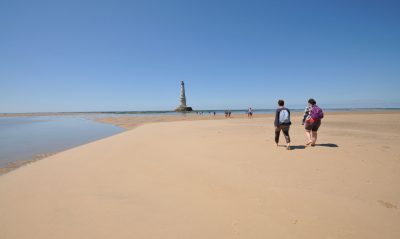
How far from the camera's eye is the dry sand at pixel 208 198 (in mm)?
2506

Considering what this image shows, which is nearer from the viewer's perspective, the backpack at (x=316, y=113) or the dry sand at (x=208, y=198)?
the dry sand at (x=208, y=198)

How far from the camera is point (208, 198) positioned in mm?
3373

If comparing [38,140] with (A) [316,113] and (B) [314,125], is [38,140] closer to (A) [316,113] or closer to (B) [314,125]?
(B) [314,125]

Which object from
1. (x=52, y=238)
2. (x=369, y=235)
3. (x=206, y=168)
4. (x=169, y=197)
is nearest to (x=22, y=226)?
(x=52, y=238)

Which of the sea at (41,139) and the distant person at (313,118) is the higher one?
the distant person at (313,118)

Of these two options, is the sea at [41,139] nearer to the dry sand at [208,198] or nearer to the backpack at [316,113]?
the dry sand at [208,198]

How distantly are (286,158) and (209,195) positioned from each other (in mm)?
3452

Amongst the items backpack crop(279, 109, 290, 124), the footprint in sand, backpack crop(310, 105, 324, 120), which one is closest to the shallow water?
backpack crop(279, 109, 290, 124)

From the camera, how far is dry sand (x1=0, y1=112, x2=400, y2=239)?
2506mm

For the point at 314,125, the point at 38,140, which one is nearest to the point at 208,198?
the point at 314,125

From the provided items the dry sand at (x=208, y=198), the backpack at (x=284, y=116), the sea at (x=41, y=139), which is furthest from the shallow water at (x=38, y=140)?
the backpack at (x=284, y=116)

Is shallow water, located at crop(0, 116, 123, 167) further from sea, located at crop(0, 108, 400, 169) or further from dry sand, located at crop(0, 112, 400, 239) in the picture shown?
dry sand, located at crop(0, 112, 400, 239)

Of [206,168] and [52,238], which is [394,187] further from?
[52,238]

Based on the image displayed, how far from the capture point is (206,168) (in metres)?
5.14
